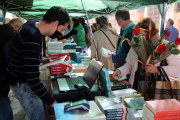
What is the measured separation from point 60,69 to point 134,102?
117 cm

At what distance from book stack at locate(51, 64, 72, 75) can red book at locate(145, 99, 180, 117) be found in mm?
1333

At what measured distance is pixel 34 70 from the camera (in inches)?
44.7

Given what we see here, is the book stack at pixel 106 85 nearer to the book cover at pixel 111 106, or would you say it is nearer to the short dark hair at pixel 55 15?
the book cover at pixel 111 106

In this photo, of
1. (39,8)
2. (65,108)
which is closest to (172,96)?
(65,108)

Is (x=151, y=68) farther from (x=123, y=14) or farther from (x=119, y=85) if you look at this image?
(x=123, y=14)

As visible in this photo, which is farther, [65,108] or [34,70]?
[34,70]

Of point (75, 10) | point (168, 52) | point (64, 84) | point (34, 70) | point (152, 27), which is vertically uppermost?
point (75, 10)

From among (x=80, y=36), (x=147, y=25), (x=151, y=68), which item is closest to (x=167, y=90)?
(x=151, y=68)

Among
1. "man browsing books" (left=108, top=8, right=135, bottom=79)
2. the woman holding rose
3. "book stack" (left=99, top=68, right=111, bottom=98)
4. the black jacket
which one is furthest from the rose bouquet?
the black jacket

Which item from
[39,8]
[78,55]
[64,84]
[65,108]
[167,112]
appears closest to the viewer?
[167,112]

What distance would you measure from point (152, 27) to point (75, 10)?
4.93 metres

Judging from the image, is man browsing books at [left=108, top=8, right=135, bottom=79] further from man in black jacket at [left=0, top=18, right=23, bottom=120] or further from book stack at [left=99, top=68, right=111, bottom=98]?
man in black jacket at [left=0, top=18, right=23, bottom=120]

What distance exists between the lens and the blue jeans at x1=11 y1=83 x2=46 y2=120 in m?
1.32

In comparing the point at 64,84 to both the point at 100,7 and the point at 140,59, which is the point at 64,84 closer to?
the point at 140,59
